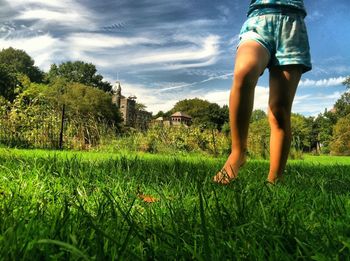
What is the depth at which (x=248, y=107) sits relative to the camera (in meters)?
2.89

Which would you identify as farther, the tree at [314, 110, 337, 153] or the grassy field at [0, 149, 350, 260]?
the tree at [314, 110, 337, 153]

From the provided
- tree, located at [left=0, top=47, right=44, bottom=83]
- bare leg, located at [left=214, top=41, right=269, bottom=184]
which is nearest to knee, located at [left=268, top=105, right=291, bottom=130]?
bare leg, located at [left=214, top=41, right=269, bottom=184]

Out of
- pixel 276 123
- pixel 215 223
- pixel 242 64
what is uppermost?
pixel 242 64

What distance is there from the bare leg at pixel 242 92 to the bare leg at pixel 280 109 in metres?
0.20

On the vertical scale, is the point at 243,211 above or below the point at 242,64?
below

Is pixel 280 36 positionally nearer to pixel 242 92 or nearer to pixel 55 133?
pixel 242 92

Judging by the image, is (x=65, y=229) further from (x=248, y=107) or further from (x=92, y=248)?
(x=248, y=107)

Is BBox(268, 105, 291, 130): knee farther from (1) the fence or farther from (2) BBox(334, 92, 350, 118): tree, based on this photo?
(2) BBox(334, 92, 350, 118): tree

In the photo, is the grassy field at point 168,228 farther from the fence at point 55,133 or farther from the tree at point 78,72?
the tree at point 78,72

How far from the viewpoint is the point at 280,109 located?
306cm

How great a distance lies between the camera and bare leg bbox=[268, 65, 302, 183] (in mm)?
3006

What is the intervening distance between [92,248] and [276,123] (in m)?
2.33

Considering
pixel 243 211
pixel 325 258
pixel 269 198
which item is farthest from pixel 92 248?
pixel 269 198

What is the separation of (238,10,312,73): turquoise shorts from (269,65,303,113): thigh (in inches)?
2.3
